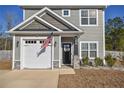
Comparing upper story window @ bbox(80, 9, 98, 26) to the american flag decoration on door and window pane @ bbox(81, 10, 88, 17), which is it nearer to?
window pane @ bbox(81, 10, 88, 17)

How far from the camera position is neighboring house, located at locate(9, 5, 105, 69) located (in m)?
19.7

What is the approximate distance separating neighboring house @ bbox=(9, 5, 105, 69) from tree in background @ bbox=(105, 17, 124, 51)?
2074cm

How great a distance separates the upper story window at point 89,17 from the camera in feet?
74.7

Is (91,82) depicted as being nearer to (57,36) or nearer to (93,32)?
(57,36)

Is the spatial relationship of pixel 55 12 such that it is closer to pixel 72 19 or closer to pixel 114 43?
pixel 72 19

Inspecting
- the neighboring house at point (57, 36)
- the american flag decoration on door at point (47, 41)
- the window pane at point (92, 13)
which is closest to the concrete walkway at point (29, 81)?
the american flag decoration on door at point (47, 41)

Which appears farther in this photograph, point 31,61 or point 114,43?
point 114,43

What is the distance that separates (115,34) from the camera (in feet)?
152

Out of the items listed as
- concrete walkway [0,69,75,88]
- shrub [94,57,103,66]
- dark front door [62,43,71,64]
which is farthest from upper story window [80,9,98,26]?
concrete walkway [0,69,75,88]

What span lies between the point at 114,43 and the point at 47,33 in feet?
91.5
